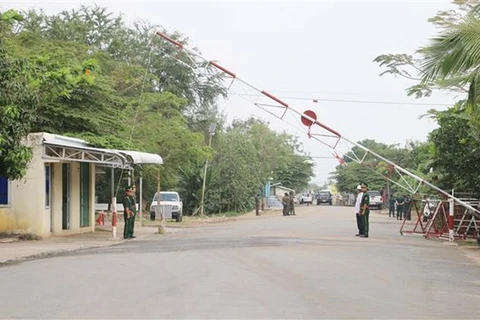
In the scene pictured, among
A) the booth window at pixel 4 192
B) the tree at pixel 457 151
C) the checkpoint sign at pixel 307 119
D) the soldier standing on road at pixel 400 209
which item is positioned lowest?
the soldier standing on road at pixel 400 209

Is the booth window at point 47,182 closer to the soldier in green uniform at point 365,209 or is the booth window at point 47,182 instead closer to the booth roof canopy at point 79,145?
the booth roof canopy at point 79,145

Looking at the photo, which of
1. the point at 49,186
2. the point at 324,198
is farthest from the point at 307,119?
the point at 324,198

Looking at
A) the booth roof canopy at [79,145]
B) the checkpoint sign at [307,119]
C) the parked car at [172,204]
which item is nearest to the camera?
the booth roof canopy at [79,145]

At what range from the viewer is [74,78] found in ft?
73.5

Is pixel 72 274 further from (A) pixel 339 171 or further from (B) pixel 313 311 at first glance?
(A) pixel 339 171

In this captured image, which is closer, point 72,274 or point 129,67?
point 72,274

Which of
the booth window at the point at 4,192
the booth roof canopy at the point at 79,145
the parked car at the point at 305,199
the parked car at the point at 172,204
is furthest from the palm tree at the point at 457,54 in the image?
the parked car at the point at 305,199

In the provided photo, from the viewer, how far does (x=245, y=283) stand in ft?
38.9

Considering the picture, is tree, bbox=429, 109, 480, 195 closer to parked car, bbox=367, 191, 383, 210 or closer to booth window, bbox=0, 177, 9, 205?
booth window, bbox=0, 177, 9, 205

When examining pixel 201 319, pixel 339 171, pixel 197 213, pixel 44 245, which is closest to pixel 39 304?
pixel 201 319

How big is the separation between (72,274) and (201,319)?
5374mm

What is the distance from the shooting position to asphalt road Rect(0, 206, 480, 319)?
9.52 m

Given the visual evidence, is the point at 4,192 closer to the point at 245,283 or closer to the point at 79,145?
the point at 79,145

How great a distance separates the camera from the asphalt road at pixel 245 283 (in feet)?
31.2
